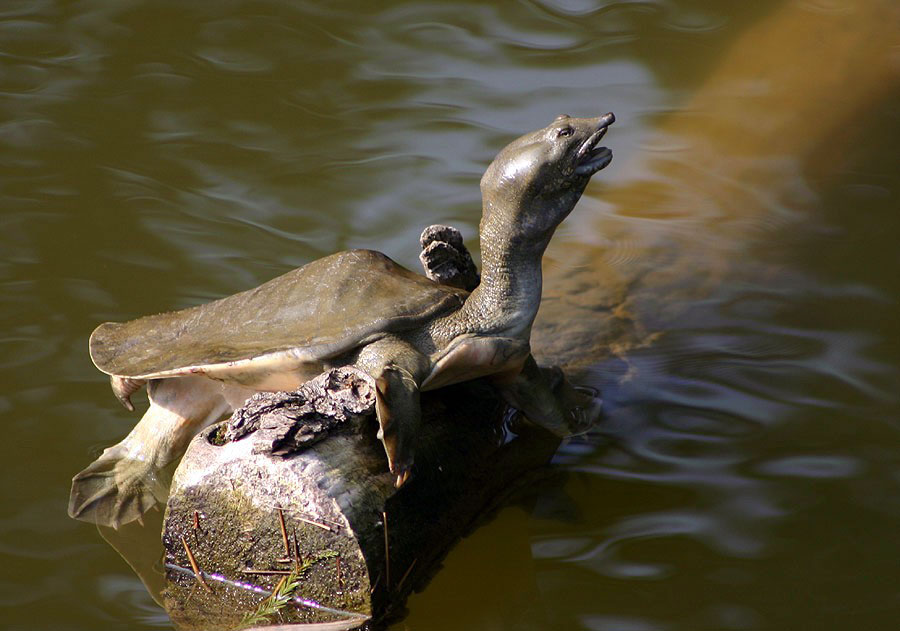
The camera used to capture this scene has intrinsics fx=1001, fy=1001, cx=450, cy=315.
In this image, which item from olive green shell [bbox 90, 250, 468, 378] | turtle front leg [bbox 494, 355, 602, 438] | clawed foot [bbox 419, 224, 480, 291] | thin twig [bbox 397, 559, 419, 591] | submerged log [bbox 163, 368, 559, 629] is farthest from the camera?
clawed foot [bbox 419, 224, 480, 291]

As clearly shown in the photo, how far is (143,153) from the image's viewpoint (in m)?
4.58


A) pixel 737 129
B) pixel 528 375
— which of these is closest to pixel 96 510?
pixel 528 375

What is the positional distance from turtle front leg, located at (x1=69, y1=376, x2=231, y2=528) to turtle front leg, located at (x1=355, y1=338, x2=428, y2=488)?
652 mm

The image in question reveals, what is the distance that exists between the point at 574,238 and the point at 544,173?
1.37 m

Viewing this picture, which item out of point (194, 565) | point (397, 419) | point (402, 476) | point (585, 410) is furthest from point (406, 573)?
point (585, 410)

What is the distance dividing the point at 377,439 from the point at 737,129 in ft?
9.61

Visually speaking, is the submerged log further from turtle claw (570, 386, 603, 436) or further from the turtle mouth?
the turtle mouth

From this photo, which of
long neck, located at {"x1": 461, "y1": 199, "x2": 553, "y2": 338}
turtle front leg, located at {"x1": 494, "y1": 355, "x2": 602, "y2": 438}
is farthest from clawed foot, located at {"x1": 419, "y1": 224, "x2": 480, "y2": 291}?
turtle front leg, located at {"x1": 494, "y1": 355, "x2": 602, "y2": 438}

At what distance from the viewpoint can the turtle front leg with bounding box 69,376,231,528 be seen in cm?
276

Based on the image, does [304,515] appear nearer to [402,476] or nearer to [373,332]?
[402,476]

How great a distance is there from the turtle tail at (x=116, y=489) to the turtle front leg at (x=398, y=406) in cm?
86

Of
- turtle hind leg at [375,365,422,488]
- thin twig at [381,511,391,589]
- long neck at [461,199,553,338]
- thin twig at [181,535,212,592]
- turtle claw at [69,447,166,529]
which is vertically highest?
long neck at [461,199,553,338]

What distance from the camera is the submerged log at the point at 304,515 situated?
211 cm

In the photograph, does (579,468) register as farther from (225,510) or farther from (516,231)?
(225,510)
